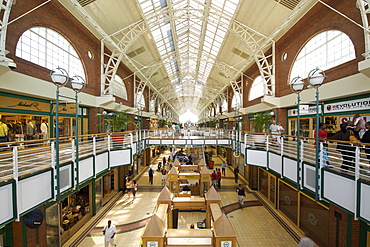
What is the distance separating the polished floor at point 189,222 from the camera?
894 centimetres

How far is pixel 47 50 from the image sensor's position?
9.30m

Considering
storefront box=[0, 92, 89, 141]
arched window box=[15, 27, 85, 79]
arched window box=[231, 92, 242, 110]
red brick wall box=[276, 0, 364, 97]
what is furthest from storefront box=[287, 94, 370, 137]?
arched window box=[15, 27, 85, 79]

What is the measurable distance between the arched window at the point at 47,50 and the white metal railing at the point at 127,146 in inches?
155

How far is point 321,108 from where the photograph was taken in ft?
31.6

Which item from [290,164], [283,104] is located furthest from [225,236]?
[283,104]

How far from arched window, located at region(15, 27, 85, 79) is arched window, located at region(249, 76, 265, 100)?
15.1 m

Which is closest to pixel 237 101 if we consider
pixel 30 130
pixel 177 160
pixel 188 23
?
pixel 188 23

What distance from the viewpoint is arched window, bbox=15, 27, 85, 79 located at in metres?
7.94

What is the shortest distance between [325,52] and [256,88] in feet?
29.2

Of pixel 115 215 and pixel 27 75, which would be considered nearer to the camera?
pixel 27 75

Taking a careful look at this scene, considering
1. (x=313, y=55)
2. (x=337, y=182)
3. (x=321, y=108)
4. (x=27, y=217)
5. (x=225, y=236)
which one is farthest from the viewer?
(x=313, y=55)

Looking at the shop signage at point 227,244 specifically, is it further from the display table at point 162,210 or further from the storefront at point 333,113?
the storefront at point 333,113

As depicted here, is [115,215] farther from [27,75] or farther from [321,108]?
[321,108]

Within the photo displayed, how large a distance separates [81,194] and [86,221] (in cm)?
156
